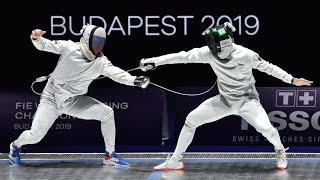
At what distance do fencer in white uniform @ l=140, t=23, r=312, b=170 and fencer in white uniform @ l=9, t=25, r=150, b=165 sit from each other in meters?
0.44

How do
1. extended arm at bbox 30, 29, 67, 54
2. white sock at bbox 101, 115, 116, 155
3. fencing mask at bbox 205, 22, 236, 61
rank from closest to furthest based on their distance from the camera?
fencing mask at bbox 205, 22, 236, 61 < extended arm at bbox 30, 29, 67, 54 < white sock at bbox 101, 115, 116, 155

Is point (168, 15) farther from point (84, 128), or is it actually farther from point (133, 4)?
point (84, 128)

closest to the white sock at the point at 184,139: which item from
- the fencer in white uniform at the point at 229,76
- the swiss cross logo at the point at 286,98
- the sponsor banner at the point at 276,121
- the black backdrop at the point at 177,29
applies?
the fencer in white uniform at the point at 229,76

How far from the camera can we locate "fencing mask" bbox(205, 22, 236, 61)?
29.9 feet

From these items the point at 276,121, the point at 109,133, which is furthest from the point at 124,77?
the point at 276,121

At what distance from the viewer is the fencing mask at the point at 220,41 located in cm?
911

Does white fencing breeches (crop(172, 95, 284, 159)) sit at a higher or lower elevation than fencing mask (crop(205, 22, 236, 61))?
lower

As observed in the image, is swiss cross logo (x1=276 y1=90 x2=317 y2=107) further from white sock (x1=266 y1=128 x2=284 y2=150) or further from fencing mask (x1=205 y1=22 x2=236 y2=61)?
fencing mask (x1=205 y1=22 x2=236 y2=61)

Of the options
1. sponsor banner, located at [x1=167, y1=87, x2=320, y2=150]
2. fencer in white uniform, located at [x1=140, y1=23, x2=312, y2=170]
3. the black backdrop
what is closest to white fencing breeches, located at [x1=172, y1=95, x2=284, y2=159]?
fencer in white uniform, located at [x1=140, y1=23, x2=312, y2=170]

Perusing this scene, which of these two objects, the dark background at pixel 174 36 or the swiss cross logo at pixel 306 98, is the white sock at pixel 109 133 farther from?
the swiss cross logo at pixel 306 98

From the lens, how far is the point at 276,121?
409 inches

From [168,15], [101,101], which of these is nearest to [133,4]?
[168,15]

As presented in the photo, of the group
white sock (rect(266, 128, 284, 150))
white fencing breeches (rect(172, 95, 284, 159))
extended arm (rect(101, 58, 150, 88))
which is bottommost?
white sock (rect(266, 128, 284, 150))

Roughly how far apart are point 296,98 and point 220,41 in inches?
62.0
